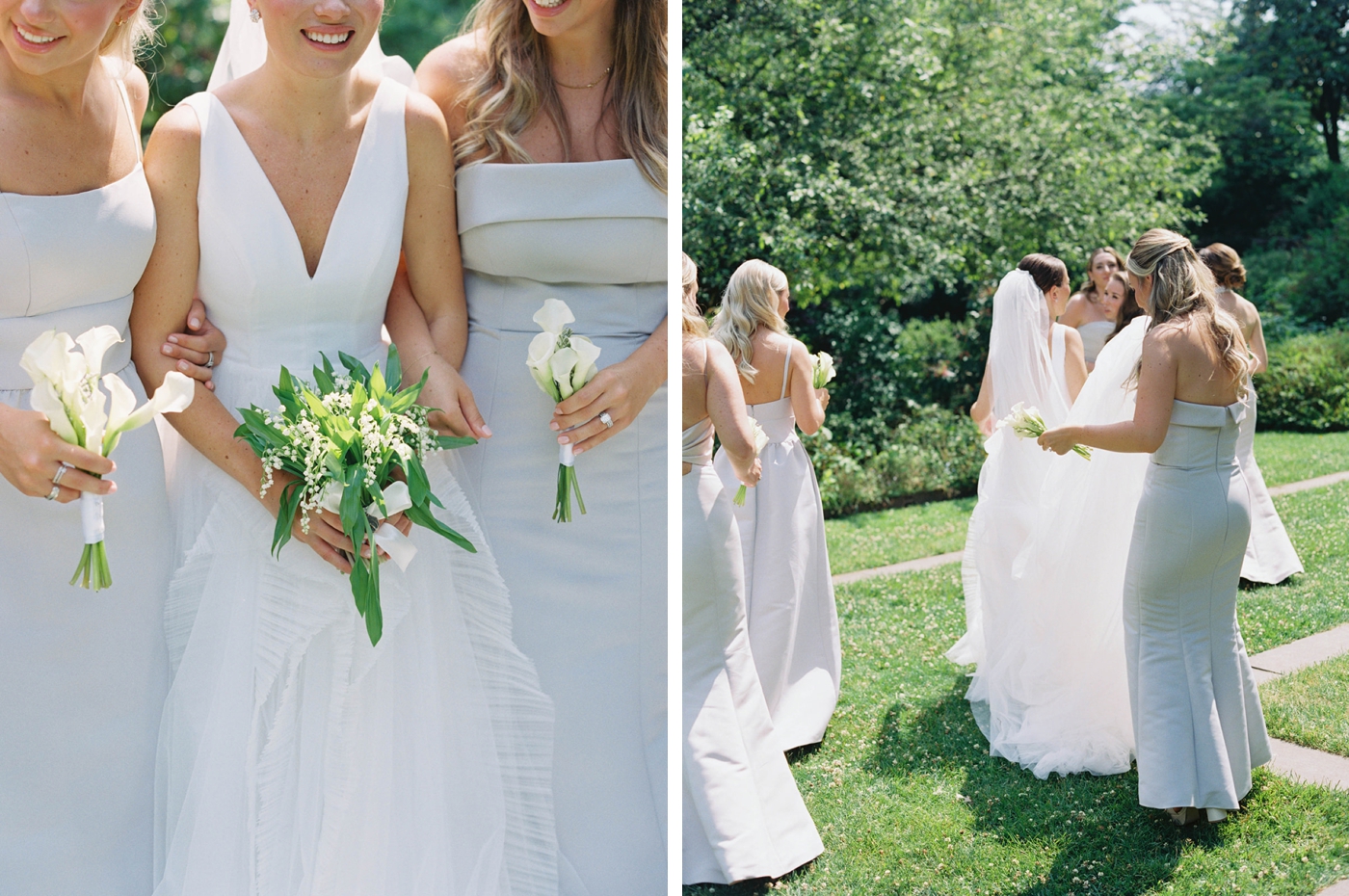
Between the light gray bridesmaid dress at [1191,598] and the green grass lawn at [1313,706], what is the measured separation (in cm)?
82

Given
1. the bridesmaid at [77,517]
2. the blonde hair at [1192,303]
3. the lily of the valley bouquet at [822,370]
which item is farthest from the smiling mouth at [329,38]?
the lily of the valley bouquet at [822,370]

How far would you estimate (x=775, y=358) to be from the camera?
5.48m

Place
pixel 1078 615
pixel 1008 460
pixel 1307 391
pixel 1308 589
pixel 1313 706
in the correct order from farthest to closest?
pixel 1307 391, pixel 1308 589, pixel 1008 460, pixel 1313 706, pixel 1078 615

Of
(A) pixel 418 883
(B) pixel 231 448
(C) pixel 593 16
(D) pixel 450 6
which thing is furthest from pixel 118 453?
(D) pixel 450 6

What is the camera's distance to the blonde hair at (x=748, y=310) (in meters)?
5.34

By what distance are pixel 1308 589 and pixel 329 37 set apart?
662 centimetres

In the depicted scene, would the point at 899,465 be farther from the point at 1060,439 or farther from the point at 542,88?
the point at 542,88

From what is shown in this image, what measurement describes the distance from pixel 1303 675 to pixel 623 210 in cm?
428

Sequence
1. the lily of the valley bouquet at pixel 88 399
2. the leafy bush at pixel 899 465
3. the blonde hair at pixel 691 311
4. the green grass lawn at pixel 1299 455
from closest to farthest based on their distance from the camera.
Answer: the lily of the valley bouquet at pixel 88 399, the blonde hair at pixel 691 311, the green grass lawn at pixel 1299 455, the leafy bush at pixel 899 465

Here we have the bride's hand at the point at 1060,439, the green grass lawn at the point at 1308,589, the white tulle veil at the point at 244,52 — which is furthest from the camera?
the green grass lawn at the point at 1308,589

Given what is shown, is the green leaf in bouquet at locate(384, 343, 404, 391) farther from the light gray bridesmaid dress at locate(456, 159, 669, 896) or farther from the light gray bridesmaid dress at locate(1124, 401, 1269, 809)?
the light gray bridesmaid dress at locate(1124, 401, 1269, 809)

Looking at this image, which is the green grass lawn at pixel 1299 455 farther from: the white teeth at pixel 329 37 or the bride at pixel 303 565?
the white teeth at pixel 329 37

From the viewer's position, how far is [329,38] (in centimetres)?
276

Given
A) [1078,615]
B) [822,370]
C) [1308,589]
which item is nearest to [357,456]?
[1078,615]
